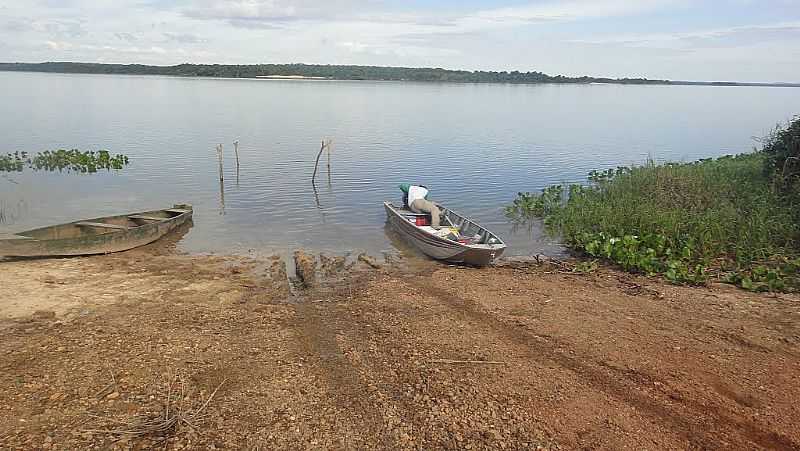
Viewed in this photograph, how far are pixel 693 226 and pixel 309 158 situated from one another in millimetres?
19440

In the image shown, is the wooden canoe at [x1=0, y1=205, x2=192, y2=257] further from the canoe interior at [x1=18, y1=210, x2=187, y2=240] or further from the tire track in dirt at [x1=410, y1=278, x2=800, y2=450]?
the tire track in dirt at [x1=410, y1=278, x2=800, y2=450]

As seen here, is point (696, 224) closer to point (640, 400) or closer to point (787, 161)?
point (787, 161)

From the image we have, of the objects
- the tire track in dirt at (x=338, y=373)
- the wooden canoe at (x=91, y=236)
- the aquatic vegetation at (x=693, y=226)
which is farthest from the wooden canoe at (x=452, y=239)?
the wooden canoe at (x=91, y=236)

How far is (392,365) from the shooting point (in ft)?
23.6

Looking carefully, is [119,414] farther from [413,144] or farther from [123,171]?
[413,144]

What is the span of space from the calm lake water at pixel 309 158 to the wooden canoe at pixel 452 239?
76 cm

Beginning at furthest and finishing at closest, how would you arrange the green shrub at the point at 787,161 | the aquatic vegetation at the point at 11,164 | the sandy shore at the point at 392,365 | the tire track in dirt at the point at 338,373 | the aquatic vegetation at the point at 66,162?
the aquatic vegetation at the point at 66,162 < the aquatic vegetation at the point at 11,164 < the green shrub at the point at 787,161 < the tire track in dirt at the point at 338,373 < the sandy shore at the point at 392,365

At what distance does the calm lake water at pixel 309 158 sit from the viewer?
54.8ft

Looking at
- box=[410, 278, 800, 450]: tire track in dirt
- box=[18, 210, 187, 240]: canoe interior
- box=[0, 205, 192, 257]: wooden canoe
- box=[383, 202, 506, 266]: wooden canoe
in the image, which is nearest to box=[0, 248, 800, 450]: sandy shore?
box=[410, 278, 800, 450]: tire track in dirt

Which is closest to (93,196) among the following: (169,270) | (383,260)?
(169,270)

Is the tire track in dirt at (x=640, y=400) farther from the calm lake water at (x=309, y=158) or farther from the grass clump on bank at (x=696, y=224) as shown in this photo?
the calm lake water at (x=309, y=158)

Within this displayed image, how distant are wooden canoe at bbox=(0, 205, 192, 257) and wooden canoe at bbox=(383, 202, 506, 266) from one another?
5.84 meters

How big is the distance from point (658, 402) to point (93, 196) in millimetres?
18796

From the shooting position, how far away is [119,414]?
19.4ft
